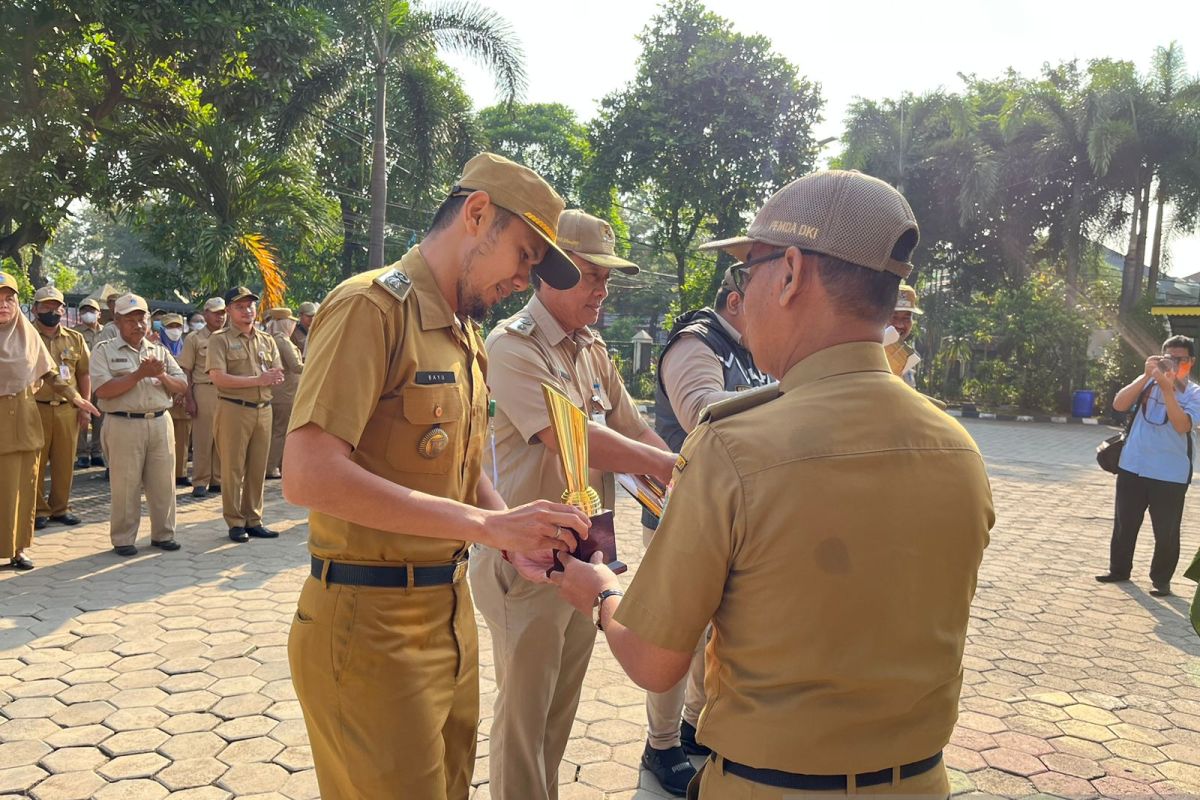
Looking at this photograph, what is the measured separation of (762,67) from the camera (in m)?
25.7

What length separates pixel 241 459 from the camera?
7.92 metres

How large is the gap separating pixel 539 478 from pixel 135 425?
5.73 meters

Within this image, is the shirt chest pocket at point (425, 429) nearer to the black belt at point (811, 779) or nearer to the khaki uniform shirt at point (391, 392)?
the khaki uniform shirt at point (391, 392)

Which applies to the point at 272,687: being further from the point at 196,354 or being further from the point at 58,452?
the point at 196,354

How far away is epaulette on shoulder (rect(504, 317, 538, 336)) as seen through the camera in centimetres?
295

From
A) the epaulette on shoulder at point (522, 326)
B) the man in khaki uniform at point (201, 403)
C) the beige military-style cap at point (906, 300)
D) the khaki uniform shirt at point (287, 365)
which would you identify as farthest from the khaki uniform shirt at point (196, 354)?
the epaulette on shoulder at point (522, 326)

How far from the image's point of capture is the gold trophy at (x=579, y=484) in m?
2.06

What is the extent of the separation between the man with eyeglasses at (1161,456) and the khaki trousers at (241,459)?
296 inches

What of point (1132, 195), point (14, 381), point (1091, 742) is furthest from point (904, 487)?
point (1132, 195)

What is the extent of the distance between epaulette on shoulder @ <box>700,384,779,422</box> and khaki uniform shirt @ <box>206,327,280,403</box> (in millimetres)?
7294

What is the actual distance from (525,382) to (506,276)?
26.9 inches

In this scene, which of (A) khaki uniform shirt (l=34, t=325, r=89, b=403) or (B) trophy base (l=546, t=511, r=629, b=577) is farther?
(A) khaki uniform shirt (l=34, t=325, r=89, b=403)

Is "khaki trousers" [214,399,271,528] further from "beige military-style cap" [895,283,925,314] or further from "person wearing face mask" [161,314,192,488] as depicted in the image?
"beige military-style cap" [895,283,925,314]

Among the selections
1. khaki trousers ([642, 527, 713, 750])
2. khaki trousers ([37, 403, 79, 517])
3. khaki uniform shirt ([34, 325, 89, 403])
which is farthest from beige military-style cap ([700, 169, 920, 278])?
khaki trousers ([37, 403, 79, 517])
